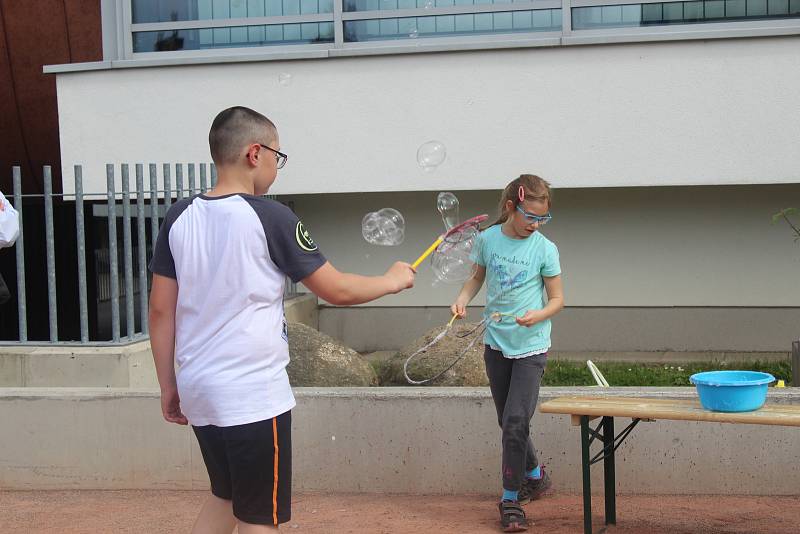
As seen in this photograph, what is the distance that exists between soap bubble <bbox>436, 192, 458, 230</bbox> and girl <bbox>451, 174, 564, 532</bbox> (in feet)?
4.49

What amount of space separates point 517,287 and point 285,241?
1.93 metres

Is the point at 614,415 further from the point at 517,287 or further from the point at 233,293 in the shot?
the point at 233,293

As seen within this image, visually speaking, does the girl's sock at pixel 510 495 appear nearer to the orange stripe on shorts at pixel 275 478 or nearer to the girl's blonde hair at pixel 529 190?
the girl's blonde hair at pixel 529 190

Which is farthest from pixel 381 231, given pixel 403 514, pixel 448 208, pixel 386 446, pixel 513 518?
pixel 513 518

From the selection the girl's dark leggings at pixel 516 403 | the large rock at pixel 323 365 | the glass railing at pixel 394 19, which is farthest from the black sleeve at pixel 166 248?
the glass railing at pixel 394 19

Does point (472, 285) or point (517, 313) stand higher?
point (472, 285)

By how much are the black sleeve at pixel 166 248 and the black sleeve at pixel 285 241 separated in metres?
0.23

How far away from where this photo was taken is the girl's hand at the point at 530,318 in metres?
4.55

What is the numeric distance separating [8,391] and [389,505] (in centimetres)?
221

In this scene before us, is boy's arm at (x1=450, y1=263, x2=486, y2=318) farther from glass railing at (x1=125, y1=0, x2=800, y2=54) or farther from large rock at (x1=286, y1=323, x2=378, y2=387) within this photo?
glass railing at (x1=125, y1=0, x2=800, y2=54)

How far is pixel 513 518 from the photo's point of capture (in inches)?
183

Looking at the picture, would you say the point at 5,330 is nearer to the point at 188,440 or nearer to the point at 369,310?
the point at 369,310

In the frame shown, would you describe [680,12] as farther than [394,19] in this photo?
No

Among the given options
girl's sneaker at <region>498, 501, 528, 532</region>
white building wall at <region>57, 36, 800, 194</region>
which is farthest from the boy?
white building wall at <region>57, 36, 800, 194</region>
